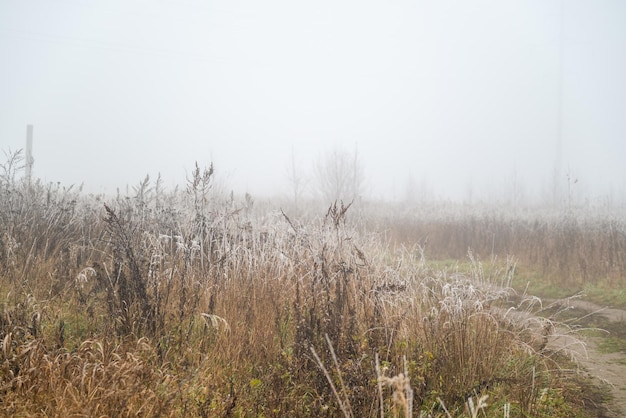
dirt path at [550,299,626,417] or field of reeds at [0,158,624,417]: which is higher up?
field of reeds at [0,158,624,417]

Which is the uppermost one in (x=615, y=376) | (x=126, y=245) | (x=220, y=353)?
(x=126, y=245)

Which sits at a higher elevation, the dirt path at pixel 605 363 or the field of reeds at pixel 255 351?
the field of reeds at pixel 255 351

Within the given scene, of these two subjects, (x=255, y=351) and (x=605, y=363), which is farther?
(x=605, y=363)

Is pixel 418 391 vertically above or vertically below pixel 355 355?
below

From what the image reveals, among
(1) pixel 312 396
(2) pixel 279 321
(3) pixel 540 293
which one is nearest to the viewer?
(1) pixel 312 396

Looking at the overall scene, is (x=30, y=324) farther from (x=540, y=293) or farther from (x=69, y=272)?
(x=540, y=293)

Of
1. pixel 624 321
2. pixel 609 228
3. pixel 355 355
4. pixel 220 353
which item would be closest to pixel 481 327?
pixel 355 355

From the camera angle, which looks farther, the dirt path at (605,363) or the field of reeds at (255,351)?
the dirt path at (605,363)

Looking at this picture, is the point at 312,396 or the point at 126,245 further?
the point at 126,245

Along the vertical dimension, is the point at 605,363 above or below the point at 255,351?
below

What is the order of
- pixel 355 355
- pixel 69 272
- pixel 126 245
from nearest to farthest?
pixel 355 355, pixel 126 245, pixel 69 272

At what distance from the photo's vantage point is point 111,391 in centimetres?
224

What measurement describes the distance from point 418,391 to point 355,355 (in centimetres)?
48

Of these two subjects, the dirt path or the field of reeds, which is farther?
the dirt path
